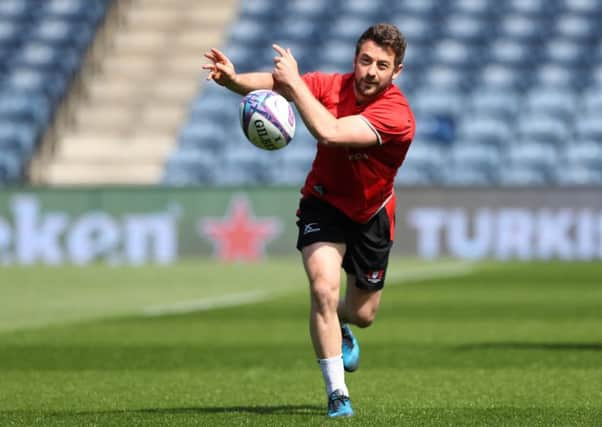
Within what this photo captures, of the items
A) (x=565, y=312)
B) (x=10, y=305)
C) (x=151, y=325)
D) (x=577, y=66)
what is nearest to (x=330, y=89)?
(x=151, y=325)

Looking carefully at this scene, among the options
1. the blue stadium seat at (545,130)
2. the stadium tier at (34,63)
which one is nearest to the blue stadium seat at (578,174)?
the blue stadium seat at (545,130)

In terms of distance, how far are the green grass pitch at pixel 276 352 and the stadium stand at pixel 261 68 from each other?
18.8 ft

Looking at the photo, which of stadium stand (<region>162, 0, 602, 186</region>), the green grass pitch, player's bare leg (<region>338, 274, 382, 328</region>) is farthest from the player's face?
stadium stand (<region>162, 0, 602, 186</region>)

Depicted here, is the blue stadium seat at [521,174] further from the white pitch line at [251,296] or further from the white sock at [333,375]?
the white sock at [333,375]

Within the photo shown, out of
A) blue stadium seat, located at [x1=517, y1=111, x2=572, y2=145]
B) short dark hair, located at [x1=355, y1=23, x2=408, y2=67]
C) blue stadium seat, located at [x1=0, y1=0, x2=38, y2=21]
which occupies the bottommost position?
blue stadium seat, located at [x1=517, y1=111, x2=572, y2=145]

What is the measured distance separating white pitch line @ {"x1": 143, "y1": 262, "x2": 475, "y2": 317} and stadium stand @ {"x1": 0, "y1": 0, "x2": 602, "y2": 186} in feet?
12.6

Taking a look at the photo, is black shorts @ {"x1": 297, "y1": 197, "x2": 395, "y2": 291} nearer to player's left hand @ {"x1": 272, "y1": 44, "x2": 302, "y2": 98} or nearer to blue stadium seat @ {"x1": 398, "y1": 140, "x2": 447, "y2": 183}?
player's left hand @ {"x1": 272, "y1": 44, "x2": 302, "y2": 98}

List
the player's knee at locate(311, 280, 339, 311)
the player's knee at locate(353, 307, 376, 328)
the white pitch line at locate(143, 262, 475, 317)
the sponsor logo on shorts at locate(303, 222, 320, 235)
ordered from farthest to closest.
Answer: the white pitch line at locate(143, 262, 475, 317) → the player's knee at locate(353, 307, 376, 328) → the sponsor logo on shorts at locate(303, 222, 320, 235) → the player's knee at locate(311, 280, 339, 311)

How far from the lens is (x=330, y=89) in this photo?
289 inches

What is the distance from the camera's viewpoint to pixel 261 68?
27.2 meters

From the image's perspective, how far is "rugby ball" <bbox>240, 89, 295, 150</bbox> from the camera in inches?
269

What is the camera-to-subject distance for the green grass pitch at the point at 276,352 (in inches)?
289

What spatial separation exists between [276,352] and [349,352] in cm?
286

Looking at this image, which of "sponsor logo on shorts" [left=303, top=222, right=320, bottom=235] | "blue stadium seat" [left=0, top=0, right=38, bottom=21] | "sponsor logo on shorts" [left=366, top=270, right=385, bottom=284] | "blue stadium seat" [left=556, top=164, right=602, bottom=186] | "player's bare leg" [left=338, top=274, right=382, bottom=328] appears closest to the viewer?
"sponsor logo on shorts" [left=303, top=222, right=320, bottom=235]
